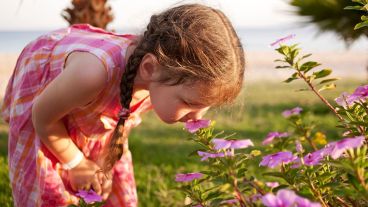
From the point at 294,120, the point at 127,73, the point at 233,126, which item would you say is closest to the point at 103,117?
the point at 127,73

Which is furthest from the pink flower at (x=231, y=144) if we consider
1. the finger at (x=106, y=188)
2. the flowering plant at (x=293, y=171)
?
the finger at (x=106, y=188)

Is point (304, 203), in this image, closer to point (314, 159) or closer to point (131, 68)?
point (314, 159)

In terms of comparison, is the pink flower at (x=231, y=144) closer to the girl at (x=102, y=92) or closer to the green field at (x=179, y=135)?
the green field at (x=179, y=135)

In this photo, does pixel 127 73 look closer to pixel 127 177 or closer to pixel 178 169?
pixel 127 177

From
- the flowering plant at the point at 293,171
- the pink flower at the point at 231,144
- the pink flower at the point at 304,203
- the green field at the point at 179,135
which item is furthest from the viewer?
the green field at the point at 179,135

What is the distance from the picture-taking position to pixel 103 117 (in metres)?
2.04

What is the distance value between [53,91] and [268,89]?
7.58m

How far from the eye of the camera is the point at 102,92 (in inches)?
75.5

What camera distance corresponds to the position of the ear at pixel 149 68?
178cm

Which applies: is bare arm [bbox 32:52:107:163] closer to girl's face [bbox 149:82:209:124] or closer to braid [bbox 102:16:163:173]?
braid [bbox 102:16:163:173]

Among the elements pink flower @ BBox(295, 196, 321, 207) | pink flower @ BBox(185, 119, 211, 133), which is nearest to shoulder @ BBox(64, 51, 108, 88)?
pink flower @ BBox(185, 119, 211, 133)

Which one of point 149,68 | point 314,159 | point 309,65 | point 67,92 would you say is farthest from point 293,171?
point 67,92

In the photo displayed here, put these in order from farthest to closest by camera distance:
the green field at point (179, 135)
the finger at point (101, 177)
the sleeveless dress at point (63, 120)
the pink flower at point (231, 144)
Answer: the green field at point (179, 135) → the finger at point (101, 177) → the sleeveless dress at point (63, 120) → the pink flower at point (231, 144)

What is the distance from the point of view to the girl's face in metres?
1.72
